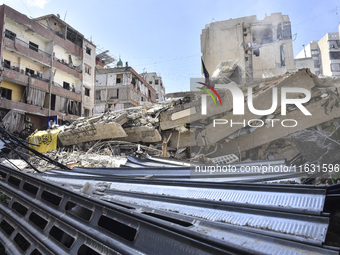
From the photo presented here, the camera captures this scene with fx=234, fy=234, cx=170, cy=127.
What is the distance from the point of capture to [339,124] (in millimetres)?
5965

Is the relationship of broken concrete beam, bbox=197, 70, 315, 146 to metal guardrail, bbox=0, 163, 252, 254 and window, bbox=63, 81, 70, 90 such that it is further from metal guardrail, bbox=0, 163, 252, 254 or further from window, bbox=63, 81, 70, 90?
window, bbox=63, 81, 70, 90

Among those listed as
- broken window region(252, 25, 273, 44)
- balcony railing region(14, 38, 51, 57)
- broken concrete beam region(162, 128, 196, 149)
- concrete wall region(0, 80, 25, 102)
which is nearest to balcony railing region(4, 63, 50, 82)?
→ concrete wall region(0, 80, 25, 102)

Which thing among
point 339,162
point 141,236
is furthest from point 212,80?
point 141,236

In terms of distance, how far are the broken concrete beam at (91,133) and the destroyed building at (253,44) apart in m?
15.9

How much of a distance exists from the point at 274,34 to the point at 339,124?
19.6 meters

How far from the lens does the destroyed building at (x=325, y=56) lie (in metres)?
35.3

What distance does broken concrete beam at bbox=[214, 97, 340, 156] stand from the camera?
19.7ft

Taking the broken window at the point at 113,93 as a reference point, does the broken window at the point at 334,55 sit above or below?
above

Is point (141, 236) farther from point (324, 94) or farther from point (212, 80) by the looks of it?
point (212, 80)

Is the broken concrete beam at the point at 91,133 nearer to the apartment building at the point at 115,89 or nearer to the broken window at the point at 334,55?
the apartment building at the point at 115,89

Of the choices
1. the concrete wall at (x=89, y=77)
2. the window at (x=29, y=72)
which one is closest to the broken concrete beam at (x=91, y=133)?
the window at (x=29, y=72)

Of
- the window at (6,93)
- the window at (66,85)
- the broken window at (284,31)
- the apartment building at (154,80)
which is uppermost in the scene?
the apartment building at (154,80)

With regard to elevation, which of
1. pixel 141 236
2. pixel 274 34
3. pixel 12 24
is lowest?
pixel 141 236

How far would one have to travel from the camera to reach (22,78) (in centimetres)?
1830
